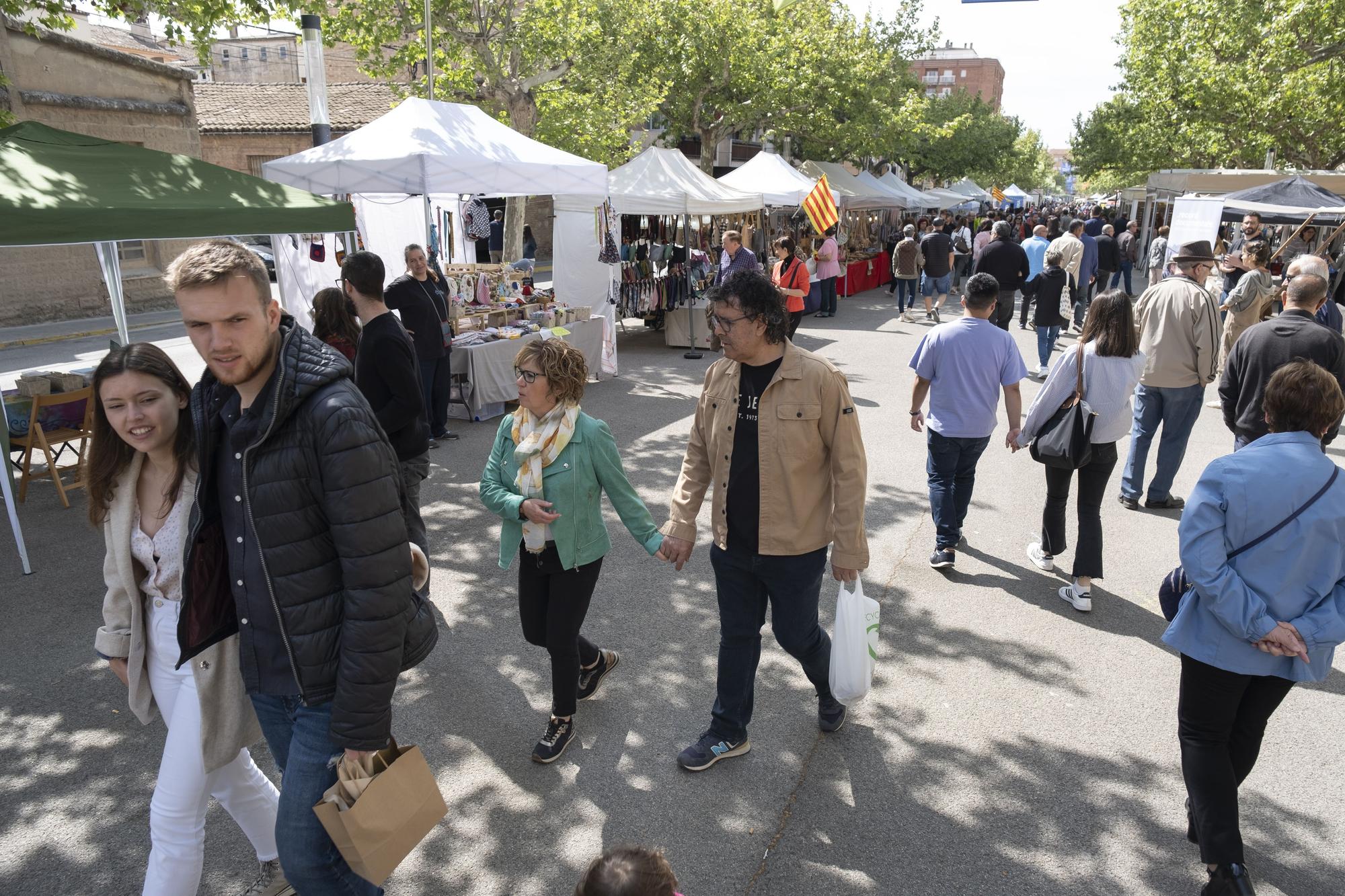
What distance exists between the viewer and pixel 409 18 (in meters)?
14.6

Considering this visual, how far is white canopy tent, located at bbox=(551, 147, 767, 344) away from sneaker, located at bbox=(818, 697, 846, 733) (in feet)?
25.4

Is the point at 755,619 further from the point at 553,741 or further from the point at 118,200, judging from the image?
the point at 118,200

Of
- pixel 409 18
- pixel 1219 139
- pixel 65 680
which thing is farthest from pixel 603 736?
pixel 1219 139

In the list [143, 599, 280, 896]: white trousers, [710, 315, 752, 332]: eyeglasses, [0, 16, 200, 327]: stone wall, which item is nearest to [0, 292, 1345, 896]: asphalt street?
[143, 599, 280, 896]: white trousers

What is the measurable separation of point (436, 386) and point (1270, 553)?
6789mm

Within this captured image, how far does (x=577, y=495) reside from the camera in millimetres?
3322

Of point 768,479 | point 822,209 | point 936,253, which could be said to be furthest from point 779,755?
point 936,253

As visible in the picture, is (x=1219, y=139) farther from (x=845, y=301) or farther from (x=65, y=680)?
(x=65, y=680)

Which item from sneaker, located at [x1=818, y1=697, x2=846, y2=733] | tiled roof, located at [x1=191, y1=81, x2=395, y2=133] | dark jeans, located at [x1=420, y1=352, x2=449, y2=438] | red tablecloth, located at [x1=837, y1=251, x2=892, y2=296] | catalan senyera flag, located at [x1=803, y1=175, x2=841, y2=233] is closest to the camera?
sneaker, located at [x1=818, y1=697, x2=846, y2=733]

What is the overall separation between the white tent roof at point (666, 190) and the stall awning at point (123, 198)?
5.31 meters

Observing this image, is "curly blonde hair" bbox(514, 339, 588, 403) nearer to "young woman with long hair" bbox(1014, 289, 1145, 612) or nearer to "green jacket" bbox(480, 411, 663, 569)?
"green jacket" bbox(480, 411, 663, 569)

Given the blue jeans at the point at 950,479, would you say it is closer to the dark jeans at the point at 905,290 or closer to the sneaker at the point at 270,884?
the sneaker at the point at 270,884

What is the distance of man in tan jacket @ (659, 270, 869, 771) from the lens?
3008mm

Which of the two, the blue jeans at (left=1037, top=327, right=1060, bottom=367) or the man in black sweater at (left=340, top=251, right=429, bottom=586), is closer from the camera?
the man in black sweater at (left=340, top=251, right=429, bottom=586)
